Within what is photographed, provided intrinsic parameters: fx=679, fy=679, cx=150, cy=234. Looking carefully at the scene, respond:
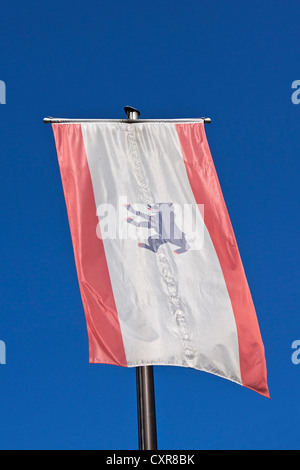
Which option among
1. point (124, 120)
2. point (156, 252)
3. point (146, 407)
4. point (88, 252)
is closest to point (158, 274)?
point (156, 252)

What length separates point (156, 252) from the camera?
11109mm

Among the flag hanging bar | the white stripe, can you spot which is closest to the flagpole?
the white stripe

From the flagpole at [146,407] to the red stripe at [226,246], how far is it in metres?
1.45

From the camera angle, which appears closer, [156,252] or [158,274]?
[158,274]

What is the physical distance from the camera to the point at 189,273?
36.5ft

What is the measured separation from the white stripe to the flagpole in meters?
0.49

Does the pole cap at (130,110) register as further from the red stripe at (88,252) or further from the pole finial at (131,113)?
the red stripe at (88,252)

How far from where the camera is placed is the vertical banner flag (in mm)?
10336

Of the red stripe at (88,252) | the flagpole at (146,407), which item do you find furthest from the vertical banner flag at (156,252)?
the flagpole at (146,407)

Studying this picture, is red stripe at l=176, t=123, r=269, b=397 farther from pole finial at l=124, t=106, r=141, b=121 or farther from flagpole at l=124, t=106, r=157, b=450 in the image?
flagpole at l=124, t=106, r=157, b=450

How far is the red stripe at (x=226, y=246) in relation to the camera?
1069 centimetres

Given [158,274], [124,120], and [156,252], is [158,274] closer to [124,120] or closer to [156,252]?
[156,252]

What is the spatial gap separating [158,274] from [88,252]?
119cm

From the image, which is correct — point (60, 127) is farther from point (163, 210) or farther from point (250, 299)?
point (250, 299)
